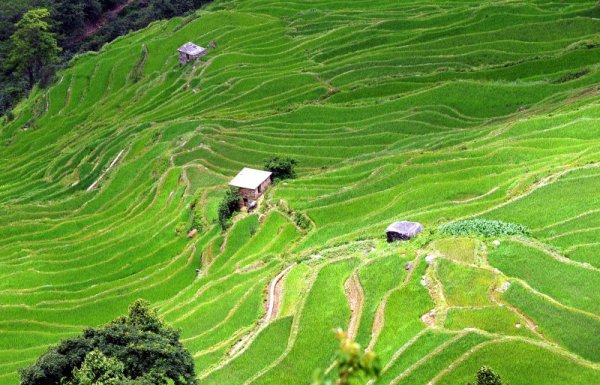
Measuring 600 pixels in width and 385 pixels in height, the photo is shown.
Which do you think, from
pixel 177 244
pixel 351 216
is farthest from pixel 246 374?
pixel 177 244

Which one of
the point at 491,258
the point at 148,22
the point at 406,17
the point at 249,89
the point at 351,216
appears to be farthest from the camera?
the point at 148,22

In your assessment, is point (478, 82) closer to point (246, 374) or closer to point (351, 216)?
point (351, 216)

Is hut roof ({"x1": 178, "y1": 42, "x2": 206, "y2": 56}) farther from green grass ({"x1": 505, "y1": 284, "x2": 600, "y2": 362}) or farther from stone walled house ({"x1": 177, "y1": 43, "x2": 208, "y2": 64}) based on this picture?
green grass ({"x1": 505, "y1": 284, "x2": 600, "y2": 362})

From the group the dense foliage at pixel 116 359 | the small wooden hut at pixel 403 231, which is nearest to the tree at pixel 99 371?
the dense foliage at pixel 116 359

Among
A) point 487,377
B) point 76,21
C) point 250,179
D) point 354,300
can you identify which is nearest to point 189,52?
point 76,21

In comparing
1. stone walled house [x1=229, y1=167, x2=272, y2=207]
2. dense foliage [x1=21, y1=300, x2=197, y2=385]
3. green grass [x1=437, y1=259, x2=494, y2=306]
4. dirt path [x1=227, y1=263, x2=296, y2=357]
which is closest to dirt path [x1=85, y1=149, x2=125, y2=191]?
stone walled house [x1=229, y1=167, x2=272, y2=207]

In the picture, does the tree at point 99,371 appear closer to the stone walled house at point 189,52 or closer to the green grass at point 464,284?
the green grass at point 464,284
